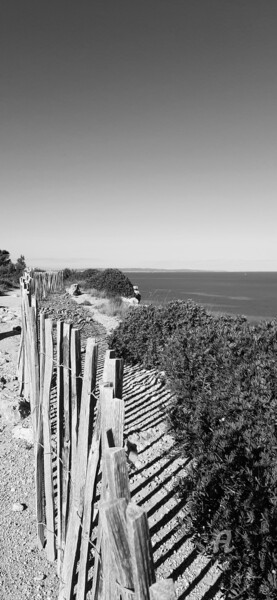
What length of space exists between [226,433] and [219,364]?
203 centimetres

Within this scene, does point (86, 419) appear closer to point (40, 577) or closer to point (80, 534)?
point (80, 534)

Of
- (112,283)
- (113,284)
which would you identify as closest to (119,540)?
(113,284)

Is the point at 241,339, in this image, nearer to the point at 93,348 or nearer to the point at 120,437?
the point at 93,348

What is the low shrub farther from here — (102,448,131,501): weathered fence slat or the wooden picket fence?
(102,448,131,501): weathered fence slat

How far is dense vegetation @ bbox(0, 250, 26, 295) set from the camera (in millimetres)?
28725

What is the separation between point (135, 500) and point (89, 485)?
1684 millimetres

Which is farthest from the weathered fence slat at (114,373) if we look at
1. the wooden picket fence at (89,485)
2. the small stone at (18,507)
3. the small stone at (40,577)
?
the small stone at (18,507)

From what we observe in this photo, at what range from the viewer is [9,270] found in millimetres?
33750

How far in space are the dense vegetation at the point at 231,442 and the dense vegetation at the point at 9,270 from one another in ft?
74.8

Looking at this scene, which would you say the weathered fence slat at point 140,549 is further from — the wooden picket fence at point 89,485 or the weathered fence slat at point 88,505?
the weathered fence slat at point 88,505

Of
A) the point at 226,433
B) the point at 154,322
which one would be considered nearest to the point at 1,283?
the point at 154,322

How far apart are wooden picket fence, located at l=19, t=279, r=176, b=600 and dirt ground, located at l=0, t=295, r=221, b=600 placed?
0.67 feet

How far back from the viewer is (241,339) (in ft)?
19.2

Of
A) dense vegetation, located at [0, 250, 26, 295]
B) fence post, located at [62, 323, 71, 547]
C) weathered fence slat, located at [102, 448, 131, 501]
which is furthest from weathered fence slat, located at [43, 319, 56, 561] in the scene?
dense vegetation, located at [0, 250, 26, 295]
